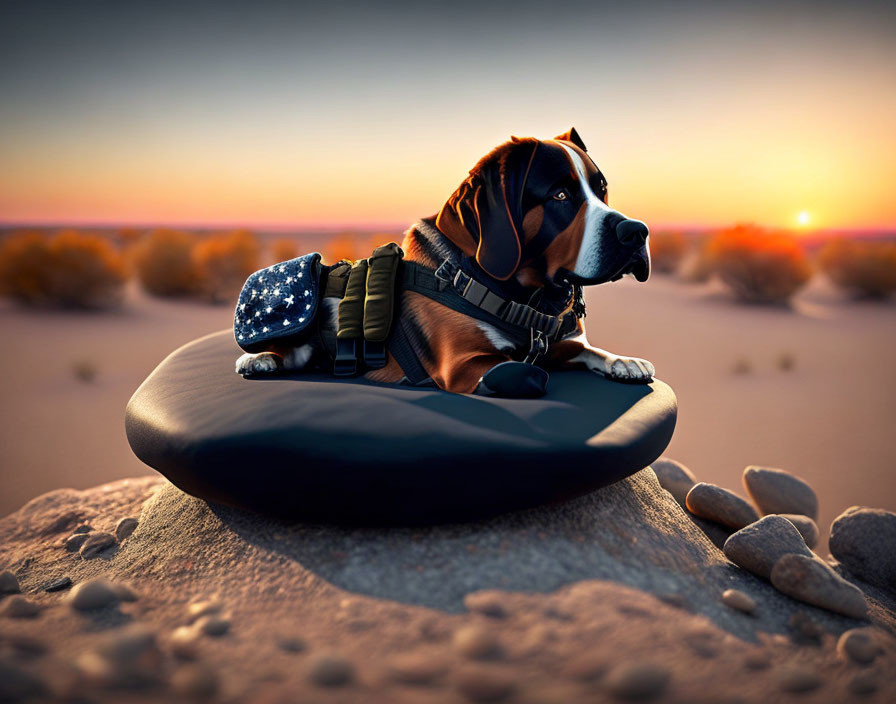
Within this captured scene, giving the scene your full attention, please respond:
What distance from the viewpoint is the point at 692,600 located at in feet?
7.81

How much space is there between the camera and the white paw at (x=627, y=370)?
11.1ft

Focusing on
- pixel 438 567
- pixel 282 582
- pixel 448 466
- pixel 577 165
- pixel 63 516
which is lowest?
pixel 63 516

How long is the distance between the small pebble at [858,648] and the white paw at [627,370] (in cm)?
151

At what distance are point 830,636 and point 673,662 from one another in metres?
0.94

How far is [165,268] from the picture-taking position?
16438 mm

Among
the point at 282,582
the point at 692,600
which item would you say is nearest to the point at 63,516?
the point at 282,582

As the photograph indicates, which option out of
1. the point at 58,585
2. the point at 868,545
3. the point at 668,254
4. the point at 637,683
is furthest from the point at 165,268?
the point at 668,254

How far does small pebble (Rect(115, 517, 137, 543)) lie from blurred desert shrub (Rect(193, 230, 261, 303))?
45.6ft

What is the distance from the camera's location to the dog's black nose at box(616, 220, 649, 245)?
2893mm

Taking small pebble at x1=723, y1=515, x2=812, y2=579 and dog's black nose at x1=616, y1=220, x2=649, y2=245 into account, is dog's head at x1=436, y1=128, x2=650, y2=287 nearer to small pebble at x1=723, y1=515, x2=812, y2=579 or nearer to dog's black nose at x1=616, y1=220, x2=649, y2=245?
dog's black nose at x1=616, y1=220, x2=649, y2=245

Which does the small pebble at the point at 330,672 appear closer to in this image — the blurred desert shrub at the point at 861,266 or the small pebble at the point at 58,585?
the small pebble at the point at 58,585

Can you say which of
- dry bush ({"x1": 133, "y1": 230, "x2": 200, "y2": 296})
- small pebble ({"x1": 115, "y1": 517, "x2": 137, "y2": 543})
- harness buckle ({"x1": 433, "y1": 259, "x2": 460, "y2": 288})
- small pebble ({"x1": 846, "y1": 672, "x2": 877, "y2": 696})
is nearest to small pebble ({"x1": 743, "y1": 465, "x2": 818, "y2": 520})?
small pebble ({"x1": 846, "y1": 672, "x2": 877, "y2": 696})

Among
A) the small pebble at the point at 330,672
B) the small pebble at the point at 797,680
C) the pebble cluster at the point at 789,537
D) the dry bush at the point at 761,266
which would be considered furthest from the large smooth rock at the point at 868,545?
the dry bush at the point at 761,266

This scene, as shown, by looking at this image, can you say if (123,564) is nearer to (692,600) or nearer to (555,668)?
(555,668)
